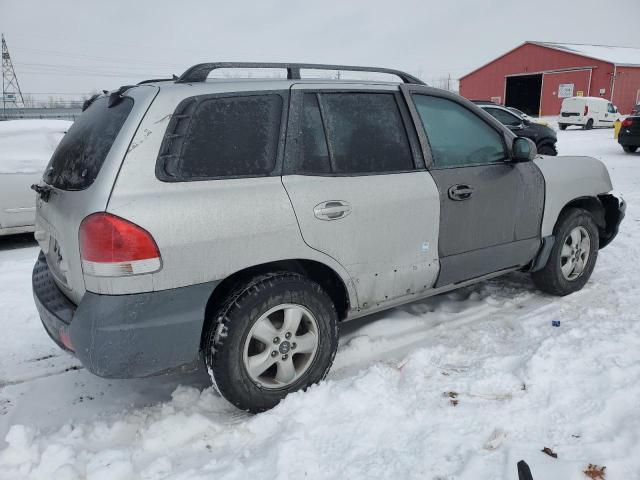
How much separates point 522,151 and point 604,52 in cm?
4106

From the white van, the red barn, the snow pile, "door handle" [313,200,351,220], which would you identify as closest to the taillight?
"door handle" [313,200,351,220]

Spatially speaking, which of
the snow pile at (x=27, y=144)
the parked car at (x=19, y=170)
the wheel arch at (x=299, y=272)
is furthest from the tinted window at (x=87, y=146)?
the snow pile at (x=27, y=144)

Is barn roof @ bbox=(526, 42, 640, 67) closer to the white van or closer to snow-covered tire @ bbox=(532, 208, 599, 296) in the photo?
the white van

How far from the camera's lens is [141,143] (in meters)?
Answer: 2.42

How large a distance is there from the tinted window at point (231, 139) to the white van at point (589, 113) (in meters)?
26.2

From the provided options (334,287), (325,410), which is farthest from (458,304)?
(325,410)

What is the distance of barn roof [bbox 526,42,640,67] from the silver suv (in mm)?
35796

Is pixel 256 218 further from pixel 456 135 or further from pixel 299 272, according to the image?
pixel 456 135

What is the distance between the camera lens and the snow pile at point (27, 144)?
631 centimetres

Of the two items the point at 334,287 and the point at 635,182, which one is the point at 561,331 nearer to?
the point at 334,287

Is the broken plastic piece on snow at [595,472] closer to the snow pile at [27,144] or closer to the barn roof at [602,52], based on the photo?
the snow pile at [27,144]

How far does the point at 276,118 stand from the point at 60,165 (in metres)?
1.28

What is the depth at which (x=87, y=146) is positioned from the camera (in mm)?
2695

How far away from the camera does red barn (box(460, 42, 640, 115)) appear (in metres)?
33.1
